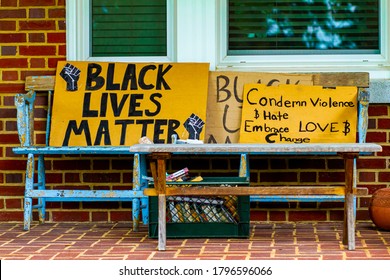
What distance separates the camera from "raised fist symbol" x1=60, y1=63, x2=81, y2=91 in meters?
7.69

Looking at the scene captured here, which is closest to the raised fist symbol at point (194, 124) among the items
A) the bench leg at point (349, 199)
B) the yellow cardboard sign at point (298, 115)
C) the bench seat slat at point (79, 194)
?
the yellow cardboard sign at point (298, 115)

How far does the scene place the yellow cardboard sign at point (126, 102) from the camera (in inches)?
296

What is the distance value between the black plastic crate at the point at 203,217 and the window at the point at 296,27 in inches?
63.2

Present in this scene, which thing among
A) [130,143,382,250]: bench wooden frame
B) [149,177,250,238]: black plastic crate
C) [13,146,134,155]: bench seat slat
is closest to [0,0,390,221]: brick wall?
[13,146,134,155]: bench seat slat

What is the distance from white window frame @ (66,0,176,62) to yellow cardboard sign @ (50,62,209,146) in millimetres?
169

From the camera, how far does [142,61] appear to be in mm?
7871

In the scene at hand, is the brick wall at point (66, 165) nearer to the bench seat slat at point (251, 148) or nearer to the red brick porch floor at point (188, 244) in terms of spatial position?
the red brick porch floor at point (188, 244)

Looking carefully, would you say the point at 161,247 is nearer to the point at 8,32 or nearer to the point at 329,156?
the point at 329,156

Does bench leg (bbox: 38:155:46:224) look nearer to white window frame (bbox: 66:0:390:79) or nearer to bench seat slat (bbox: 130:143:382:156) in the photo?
white window frame (bbox: 66:0:390:79)

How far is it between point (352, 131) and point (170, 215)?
169cm

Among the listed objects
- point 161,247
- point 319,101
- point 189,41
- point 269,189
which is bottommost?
point 161,247

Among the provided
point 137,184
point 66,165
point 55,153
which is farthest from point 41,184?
point 137,184
